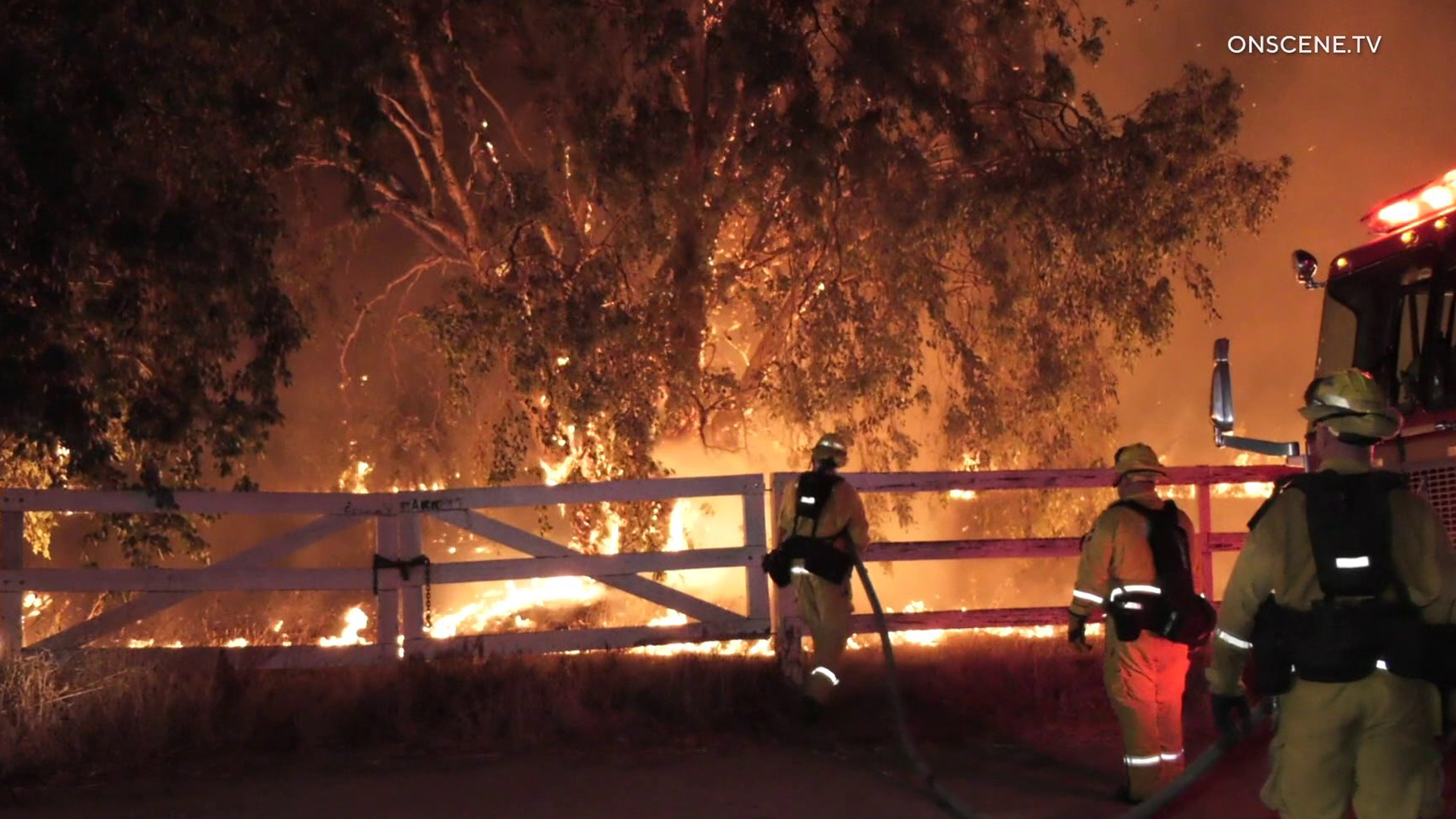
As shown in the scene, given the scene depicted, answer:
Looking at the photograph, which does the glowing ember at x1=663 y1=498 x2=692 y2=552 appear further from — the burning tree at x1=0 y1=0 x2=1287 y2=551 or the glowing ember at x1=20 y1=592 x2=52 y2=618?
the glowing ember at x1=20 y1=592 x2=52 y2=618

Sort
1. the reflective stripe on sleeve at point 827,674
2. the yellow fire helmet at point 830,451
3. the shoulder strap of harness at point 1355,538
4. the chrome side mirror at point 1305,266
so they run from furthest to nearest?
the yellow fire helmet at point 830,451
the reflective stripe on sleeve at point 827,674
the chrome side mirror at point 1305,266
the shoulder strap of harness at point 1355,538

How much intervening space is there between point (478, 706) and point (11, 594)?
Answer: 321 centimetres

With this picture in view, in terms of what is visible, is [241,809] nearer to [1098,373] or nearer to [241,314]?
[241,314]

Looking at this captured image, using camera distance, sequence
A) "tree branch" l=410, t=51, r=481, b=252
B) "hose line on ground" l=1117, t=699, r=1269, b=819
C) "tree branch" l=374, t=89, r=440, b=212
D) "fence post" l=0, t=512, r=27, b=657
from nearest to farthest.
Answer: "hose line on ground" l=1117, t=699, r=1269, b=819, "fence post" l=0, t=512, r=27, b=657, "tree branch" l=374, t=89, r=440, b=212, "tree branch" l=410, t=51, r=481, b=252

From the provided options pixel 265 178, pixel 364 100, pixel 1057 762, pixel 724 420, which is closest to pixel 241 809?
pixel 1057 762

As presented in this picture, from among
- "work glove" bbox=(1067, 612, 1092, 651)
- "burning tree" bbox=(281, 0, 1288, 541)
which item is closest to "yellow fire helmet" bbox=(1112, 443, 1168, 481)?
"work glove" bbox=(1067, 612, 1092, 651)

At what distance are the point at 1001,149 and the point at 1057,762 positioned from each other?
27.9ft

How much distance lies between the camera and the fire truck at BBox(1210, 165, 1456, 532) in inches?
250

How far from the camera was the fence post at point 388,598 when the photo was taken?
8.52 meters

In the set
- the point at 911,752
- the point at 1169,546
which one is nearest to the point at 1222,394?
the point at 1169,546

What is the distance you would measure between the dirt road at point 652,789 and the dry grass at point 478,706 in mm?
330

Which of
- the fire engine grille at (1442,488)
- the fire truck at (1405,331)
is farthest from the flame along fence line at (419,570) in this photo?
the fire engine grille at (1442,488)

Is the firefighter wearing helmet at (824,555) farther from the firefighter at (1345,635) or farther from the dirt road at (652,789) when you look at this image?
the firefighter at (1345,635)

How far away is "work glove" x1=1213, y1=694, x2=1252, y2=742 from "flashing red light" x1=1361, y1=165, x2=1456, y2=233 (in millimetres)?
3782
